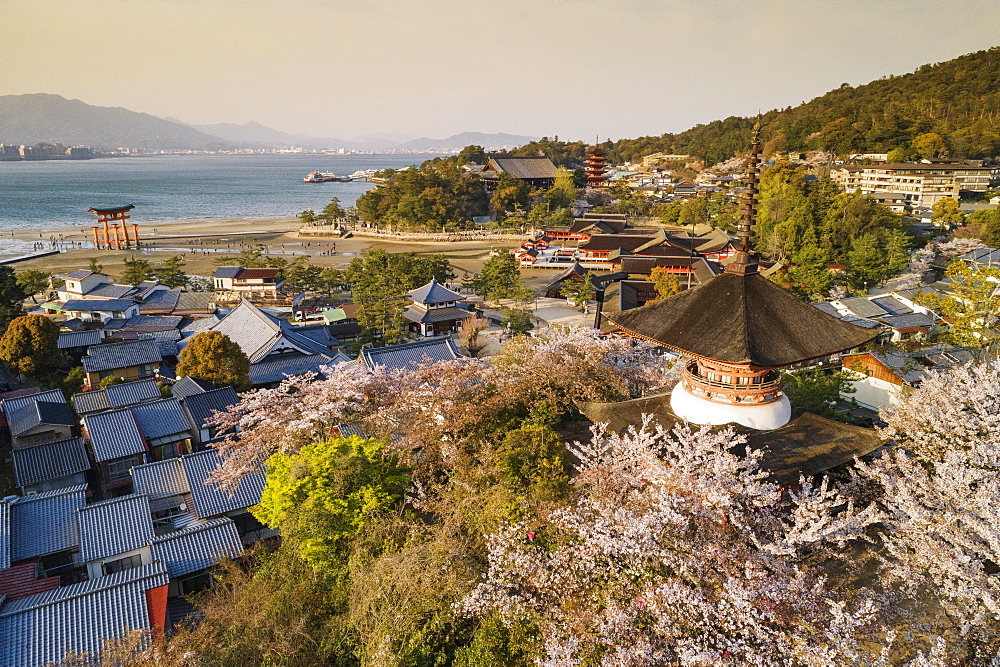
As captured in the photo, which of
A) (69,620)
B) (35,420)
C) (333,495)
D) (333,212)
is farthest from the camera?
(333,212)

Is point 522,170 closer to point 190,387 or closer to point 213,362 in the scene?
point 213,362

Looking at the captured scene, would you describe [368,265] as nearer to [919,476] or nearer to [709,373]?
[709,373]

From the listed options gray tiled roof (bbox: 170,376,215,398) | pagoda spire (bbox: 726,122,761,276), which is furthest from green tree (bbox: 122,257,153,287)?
pagoda spire (bbox: 726,122,761,276)

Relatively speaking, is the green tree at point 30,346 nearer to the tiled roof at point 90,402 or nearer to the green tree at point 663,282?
the tiled roof at point 90,402

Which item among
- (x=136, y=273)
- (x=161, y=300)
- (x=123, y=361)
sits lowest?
(x=123, y=361)

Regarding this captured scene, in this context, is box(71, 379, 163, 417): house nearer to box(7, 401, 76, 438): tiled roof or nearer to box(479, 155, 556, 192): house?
box(7, 401, 76, 438): tiled roof

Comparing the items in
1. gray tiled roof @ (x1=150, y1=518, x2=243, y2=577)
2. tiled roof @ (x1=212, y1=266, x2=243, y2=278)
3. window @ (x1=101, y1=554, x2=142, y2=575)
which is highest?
tiled roof @ (x1=212, y1=266, x2=243, y2=278)

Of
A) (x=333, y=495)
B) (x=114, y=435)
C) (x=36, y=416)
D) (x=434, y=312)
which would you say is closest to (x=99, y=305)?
(x=36, y=416)
